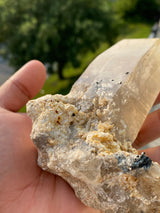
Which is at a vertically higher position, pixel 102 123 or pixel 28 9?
pixel 28 9

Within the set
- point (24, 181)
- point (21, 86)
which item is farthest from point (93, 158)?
point (21, 86)

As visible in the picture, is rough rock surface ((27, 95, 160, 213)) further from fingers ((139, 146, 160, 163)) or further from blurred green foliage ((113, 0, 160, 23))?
blurred green foliage ((113, 0, 160, 23))

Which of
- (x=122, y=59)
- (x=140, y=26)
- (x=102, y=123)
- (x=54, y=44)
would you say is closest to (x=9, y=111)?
(x=102, y=123)

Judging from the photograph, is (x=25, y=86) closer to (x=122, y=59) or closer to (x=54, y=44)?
(x=122, y=59)

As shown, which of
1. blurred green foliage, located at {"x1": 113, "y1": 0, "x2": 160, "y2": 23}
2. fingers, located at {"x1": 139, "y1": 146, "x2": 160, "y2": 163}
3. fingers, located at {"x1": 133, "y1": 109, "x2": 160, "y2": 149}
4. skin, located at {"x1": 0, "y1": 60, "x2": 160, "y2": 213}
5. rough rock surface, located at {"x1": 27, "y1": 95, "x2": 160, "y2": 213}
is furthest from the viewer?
blurred green foliage, located at {"x1": 113, "y1": 0, "x2": 160, "y2": 23}

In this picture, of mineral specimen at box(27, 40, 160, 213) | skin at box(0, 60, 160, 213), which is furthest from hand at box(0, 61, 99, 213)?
mineral specimen at box(27, 40, 160, 213)

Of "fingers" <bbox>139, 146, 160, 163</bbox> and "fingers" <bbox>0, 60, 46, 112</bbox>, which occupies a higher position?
"fingers" <bbox>0, 60, 46, 112</bbox>
